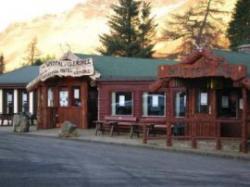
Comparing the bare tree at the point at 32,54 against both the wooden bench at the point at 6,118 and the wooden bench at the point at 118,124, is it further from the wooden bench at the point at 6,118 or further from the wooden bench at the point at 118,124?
the wooden bench at the point at 118,124

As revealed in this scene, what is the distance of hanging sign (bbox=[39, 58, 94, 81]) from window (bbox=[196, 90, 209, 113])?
22.7 feet

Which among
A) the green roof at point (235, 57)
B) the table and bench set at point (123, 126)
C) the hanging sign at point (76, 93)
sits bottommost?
the table and bench set at point (123, 126)

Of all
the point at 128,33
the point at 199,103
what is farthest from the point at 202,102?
the point at 128,33

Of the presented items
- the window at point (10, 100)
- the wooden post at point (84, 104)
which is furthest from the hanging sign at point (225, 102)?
the window at point (10, 100)

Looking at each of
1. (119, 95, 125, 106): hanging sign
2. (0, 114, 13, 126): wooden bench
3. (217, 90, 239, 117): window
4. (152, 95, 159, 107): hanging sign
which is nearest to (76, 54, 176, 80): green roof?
(119, 95, 125, 106): hanging sign

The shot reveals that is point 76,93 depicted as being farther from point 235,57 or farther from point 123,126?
point 235,57

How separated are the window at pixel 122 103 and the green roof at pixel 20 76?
990 cm

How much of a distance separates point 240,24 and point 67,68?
3261cm

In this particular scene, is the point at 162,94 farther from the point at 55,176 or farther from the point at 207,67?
the point at 55,176

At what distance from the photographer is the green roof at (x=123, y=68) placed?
103ft

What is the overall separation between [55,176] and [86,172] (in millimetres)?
929

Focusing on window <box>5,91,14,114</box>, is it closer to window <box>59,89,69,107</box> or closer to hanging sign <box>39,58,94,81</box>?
window <box>59,89,69,107</box>

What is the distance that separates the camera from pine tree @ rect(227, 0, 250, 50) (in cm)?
5976

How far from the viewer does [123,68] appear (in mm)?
33969
